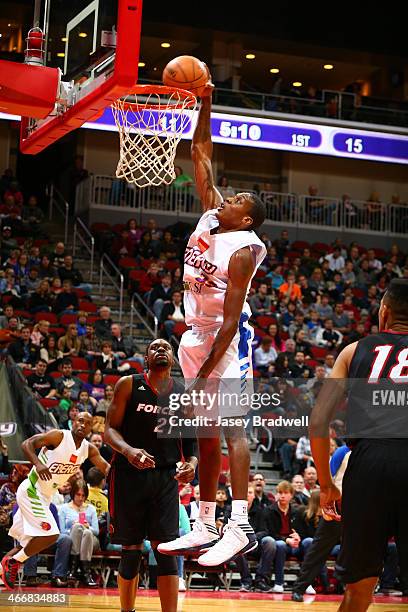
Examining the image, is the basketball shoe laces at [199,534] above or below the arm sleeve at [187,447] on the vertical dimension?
below

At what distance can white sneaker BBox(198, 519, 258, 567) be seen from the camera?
17.9 ft

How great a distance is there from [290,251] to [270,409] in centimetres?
801

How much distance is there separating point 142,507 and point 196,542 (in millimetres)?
1356

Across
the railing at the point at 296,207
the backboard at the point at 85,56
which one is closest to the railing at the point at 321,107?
the railing at the point at 296,207

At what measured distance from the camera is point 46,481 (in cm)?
948

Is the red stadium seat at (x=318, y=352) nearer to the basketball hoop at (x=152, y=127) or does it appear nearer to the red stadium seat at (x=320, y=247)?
the red stadium seat at (x=320, y=247)

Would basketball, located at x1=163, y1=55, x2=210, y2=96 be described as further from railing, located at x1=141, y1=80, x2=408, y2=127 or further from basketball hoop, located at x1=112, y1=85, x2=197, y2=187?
railing, located at x1=141, y1=80, x2=408, y2=127

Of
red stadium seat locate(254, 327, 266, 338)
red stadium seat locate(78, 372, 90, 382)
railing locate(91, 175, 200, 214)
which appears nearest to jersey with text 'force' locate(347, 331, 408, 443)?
red stadium seat locate(78, 372, 90, 382)

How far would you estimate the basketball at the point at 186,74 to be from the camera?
238 inches

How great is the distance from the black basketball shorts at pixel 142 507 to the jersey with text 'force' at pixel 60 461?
94.4 inches

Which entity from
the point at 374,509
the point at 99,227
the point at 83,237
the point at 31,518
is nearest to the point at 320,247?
the point at 99,227

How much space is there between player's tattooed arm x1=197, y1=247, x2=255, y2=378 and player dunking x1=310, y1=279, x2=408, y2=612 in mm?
808

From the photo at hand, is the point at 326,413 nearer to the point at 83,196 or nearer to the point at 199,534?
the point at 199,534

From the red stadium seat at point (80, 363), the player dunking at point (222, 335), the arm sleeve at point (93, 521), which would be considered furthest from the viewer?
the red stadium seat at point (80, 363)
